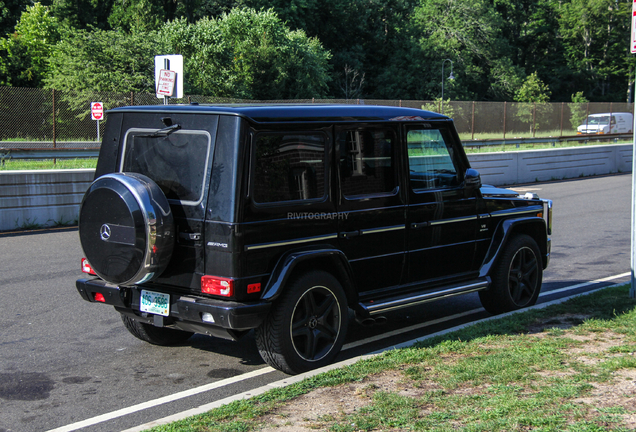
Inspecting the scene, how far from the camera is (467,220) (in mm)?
6484

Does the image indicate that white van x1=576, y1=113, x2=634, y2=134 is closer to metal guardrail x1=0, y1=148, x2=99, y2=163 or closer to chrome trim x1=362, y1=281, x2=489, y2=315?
metal guardrail x1=0, y1=148, x2=99, y2=163

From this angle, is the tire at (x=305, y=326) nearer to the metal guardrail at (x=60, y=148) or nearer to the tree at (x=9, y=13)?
the metal guardrail at (x=60, y=148)

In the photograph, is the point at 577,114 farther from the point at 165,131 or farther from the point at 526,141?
the point at 165,131

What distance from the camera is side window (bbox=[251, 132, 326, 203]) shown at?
4.89 metres

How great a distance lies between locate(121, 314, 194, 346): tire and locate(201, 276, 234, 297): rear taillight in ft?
4.58

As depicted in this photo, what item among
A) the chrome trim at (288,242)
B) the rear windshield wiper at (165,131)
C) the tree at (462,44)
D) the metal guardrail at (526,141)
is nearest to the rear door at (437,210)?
the chrome trim at (288,242)

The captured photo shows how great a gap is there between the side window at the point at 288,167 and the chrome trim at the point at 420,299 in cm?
104

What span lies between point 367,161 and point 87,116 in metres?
19.8

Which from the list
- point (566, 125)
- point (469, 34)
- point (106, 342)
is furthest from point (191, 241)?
point (469, 34)

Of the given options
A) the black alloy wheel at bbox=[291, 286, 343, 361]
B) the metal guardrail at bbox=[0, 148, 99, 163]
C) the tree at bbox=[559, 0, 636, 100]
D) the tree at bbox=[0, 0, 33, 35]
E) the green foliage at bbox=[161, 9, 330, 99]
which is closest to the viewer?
the black alloy wheel at bbox=[291, 286, 343, 361]

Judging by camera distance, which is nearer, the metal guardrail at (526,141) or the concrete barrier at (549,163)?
the concrete barrier at (549,163)

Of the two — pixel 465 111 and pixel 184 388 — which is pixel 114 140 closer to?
pixel 184 388

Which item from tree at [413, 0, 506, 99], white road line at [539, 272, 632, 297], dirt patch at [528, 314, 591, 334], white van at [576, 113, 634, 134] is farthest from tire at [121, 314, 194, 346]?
tree at [413, 0, 506, 99]

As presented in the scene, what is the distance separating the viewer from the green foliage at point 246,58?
127ft
